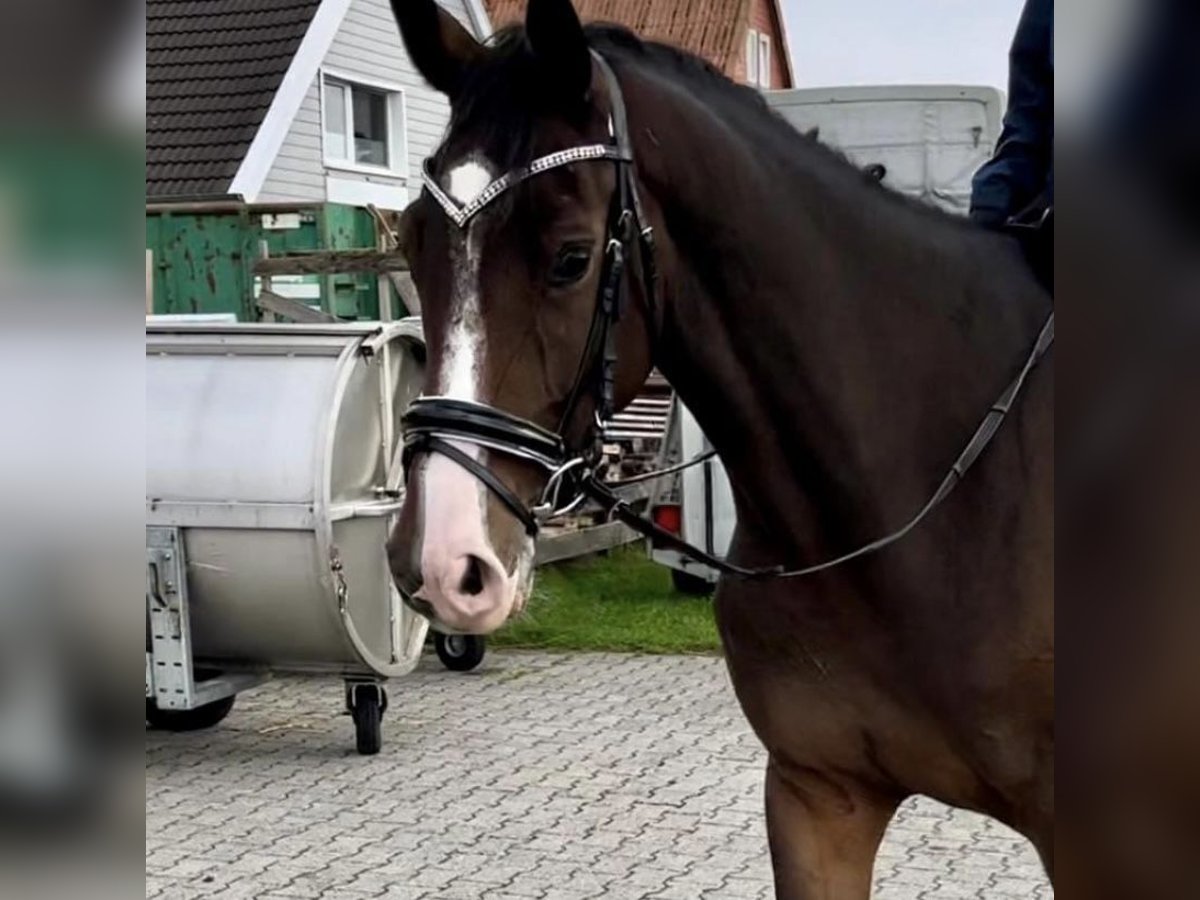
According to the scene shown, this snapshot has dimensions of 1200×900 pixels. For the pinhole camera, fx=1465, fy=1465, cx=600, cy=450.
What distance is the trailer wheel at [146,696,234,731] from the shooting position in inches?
280

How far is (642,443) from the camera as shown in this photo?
32.6ft

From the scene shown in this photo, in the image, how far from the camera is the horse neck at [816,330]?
232 cm

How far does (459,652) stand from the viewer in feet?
27.7

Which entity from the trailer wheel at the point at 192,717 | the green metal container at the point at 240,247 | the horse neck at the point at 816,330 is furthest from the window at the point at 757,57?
the horse neck at the point at 816,330

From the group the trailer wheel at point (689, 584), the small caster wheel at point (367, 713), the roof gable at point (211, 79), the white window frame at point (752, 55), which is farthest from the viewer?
the white window frame at point (752, 55)

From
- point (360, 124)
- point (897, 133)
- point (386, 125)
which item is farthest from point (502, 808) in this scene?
point (386, 125)

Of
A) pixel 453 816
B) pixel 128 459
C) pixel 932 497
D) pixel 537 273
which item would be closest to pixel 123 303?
pixel 128 459

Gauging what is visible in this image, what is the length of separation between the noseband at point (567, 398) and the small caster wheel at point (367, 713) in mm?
4561

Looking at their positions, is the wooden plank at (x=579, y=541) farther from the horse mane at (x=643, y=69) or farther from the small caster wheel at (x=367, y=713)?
the horse mane at (x=643, y=69)

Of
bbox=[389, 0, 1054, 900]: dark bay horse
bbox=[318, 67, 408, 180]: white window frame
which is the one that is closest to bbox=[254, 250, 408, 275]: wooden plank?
bbox=[318, 67, 408, 180]: white window frame

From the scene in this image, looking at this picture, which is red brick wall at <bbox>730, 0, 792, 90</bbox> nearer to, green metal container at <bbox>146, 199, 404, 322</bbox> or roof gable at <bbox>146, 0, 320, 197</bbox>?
roof gable at <bbox>146, 0, 320, 197</bbox>

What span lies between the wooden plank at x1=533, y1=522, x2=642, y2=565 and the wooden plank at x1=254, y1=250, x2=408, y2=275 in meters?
2.01

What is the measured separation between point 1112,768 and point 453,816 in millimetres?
5133

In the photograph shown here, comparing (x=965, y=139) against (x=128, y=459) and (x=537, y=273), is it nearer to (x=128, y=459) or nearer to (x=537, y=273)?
(x=537, y=273)
